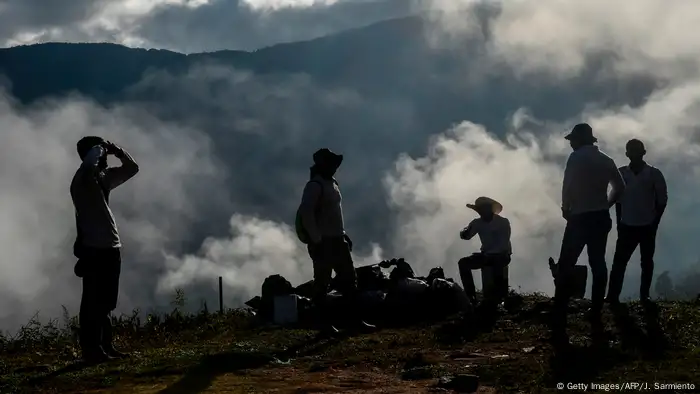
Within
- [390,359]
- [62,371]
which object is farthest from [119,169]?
[390,359]

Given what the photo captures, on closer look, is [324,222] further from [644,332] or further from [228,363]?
[644,332]

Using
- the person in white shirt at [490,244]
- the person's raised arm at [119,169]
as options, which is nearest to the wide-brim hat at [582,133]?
the person in white shirt at [490,244]

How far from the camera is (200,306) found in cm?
1334

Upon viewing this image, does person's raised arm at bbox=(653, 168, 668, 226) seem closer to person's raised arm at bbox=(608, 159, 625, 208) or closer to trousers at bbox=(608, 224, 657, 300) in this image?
trousers at bbox=(608, 224, 657, 300)

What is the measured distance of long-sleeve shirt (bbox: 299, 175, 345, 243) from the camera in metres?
9.23

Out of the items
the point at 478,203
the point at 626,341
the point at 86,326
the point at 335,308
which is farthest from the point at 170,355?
the point at 478,203

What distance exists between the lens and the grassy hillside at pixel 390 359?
6.39 metres

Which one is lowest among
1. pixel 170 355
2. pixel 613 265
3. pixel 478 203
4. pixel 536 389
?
pixel 536 389

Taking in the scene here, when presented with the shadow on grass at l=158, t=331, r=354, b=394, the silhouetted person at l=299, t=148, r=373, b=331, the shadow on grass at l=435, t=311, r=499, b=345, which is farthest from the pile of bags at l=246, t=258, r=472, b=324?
the shadow on grass at l=158, t=331, r=354, b=394

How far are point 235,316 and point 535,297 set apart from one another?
469 centimetres

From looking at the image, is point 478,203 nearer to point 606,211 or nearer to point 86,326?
point 606,211

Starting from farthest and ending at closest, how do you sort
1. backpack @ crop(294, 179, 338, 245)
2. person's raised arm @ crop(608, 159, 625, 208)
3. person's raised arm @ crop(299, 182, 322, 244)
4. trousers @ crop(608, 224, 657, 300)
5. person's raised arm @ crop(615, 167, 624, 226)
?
person's raised arm @ crop(615, 167, 624, 226) → trousers @ crop(608, 224, 657, 300) → backpack @ crop(294, 179, 338, 245) → person's raised arm @ crop(299, 182, 322, 244) → person's raised arm @ crop(608, 159, 625, 208)

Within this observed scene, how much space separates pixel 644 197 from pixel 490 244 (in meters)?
2.53

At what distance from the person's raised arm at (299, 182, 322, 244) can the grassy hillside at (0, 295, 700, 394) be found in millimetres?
1237
